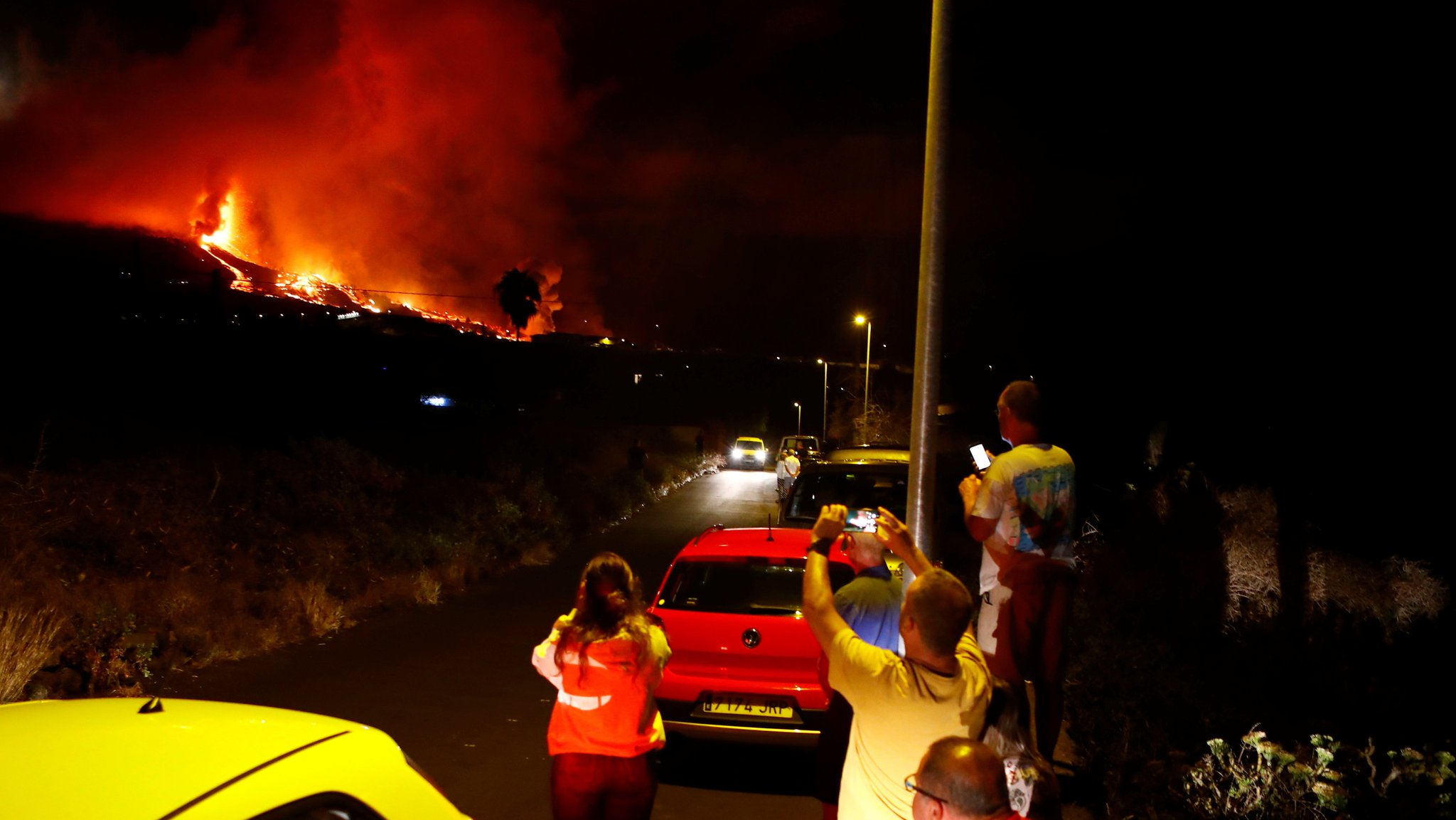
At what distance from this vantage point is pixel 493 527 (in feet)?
60.5

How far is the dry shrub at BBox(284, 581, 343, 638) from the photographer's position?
37.1ft

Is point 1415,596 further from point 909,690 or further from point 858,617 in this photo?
point 909,690

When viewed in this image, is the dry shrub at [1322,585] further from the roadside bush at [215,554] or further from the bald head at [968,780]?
the bald head at [968,780]

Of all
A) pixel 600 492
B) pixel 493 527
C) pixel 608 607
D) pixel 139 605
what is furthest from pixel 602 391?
pixel 608 607

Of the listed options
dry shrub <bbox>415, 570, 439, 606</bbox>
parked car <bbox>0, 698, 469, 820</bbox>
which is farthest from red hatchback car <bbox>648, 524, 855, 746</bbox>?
dry shrub <bbox>415, 570, 439, 606</bbox>

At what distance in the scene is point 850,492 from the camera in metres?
10.6

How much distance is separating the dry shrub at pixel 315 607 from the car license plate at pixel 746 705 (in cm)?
638

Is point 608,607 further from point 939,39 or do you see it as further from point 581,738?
point 939,39

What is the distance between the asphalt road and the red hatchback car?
1.38ft

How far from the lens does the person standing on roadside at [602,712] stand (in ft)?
12.9

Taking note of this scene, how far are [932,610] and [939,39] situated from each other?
422cm

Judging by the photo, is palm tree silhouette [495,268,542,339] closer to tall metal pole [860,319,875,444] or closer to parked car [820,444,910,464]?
tall metal pole [860,319,875,444]

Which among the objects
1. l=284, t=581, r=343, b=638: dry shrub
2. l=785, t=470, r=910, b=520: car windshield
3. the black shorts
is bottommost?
l=284, t=581, r=343, b=638: dry shrub

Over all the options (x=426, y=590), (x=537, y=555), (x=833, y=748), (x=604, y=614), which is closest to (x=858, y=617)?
(x=833, y=748)
